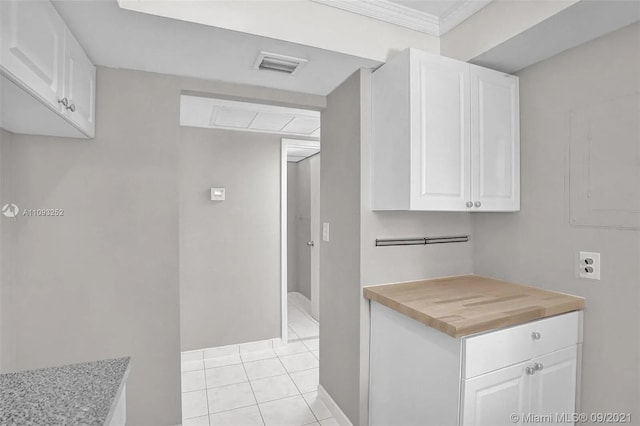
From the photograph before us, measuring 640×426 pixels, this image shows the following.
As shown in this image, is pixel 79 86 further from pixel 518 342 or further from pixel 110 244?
pixel 518 342

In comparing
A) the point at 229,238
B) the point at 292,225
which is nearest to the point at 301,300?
the point at 292,225

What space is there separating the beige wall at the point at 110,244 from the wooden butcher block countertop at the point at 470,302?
127 centimetres

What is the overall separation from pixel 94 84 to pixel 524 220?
99.2 inches

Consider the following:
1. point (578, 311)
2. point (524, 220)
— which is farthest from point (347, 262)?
point (578, 311)

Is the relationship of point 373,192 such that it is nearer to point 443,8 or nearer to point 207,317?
point 443,8

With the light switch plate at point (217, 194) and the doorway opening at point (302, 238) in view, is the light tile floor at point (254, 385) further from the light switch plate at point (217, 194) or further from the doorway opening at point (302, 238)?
the light switch plate at point (217, 194)

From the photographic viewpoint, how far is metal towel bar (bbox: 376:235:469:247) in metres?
1.92

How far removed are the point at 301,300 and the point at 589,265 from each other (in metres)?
3.82

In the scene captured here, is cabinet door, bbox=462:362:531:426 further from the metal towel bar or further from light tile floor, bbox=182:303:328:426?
light tile floor, bbox=182:303:328:426

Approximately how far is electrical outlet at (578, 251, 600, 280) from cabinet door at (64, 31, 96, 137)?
2462 mm

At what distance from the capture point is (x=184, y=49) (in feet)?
5.27

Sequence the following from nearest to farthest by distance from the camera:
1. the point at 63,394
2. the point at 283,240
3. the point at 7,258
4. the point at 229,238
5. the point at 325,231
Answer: the point at 63,394 < the point at 7,258 < the point at 325,231 < the point at 229,238 < the point at 283,240

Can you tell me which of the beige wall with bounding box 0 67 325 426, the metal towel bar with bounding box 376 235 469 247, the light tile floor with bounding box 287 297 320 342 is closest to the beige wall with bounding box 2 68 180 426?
the beige wall with bounding box 0 67 325 426

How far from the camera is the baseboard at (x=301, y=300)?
4.57m
